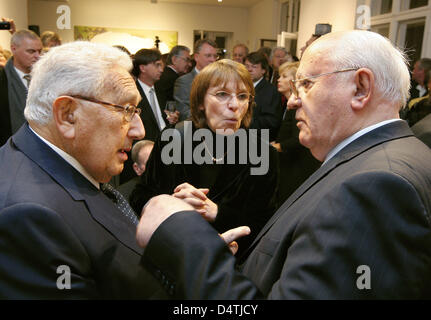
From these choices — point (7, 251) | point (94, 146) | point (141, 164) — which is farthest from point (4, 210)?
point (141, 164)

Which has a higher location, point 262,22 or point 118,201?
point 262,22

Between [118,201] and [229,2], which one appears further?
[229,2]

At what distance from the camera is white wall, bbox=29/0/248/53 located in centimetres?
1320

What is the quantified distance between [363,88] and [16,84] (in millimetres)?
3474

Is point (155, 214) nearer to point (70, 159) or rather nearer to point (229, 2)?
point (70, 159)

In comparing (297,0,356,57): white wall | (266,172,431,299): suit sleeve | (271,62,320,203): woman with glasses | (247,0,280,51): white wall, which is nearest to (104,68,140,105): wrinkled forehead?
(266,172,431,299): suit sleeve

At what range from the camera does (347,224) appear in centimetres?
86

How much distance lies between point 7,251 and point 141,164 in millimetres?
1894

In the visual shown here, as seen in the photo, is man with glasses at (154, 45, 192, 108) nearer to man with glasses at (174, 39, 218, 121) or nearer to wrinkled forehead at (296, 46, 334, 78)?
man with glasses at (174, 39, 218, 121)

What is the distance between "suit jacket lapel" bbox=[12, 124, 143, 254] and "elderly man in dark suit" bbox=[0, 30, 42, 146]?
2642mm

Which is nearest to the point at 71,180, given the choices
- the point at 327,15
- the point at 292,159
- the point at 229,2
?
the point at 292,159

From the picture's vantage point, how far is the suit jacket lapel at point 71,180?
3.68 feet
